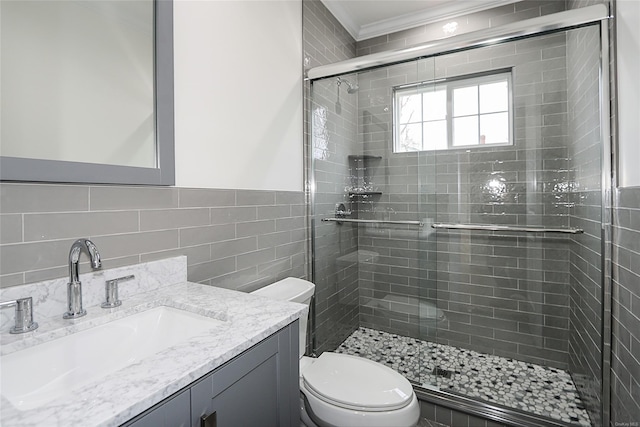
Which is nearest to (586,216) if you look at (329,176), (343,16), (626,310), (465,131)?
(626,310)

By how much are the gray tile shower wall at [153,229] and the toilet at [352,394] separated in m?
0.28

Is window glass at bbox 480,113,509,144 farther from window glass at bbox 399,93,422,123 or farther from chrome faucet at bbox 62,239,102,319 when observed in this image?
chrome faucet at bbox 62,239,102,319

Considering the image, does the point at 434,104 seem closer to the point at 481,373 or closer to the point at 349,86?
the point at 349,86

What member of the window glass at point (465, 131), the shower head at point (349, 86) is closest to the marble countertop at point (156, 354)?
the shower head at point (349, 86)

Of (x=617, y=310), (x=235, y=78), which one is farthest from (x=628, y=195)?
(x=235, y=78)

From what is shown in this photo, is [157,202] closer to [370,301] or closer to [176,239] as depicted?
[176,239]

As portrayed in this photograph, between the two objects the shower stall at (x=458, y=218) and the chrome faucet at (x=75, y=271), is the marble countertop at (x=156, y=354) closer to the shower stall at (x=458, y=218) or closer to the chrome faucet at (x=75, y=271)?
the chrome faucet at (x=75, y=271)

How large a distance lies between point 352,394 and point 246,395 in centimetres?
69

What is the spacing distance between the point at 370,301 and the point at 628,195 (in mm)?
1731

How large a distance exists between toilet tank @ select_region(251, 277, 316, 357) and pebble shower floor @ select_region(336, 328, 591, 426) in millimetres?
917

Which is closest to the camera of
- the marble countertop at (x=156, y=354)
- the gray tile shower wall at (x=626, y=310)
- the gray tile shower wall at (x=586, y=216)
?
the marble countertop at (x=156, y=354)

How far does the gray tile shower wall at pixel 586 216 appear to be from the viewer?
5.27 feet

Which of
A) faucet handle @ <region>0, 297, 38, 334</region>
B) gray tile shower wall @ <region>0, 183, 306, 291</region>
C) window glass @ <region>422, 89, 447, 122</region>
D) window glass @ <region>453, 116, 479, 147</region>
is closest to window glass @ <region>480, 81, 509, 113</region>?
window glass @ <region>453, 116, 479, 147</region>

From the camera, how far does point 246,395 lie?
0.82 meters
